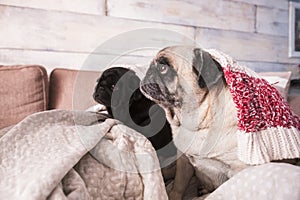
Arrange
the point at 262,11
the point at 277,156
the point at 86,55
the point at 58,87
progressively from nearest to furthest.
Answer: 1. the point at 277,156
2. the point at 58,87
3. the point at 86,55
4. the point at 262,11

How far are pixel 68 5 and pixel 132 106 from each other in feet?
3.32

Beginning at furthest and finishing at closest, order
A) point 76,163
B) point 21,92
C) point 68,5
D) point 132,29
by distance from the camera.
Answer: point 132,29
point 68,5
point 21,92
point 76,163

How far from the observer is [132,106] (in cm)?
126

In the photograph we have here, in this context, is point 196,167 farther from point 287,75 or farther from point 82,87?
point 287,75

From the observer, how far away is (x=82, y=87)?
1678 mm

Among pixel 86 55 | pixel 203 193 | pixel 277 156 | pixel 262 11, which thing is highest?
pixel 262 11

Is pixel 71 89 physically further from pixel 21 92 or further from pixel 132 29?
pixel 132 29

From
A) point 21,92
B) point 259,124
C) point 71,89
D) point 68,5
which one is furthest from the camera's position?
point 68,5

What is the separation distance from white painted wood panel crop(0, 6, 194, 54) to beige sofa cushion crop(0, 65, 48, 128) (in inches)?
12.7

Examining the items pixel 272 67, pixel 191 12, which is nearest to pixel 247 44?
pixel 272 67

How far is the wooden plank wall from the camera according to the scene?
6.32ft

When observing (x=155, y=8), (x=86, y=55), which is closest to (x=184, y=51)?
(x=86, y=55)

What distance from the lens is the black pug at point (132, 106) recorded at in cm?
121

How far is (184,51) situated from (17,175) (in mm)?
689
